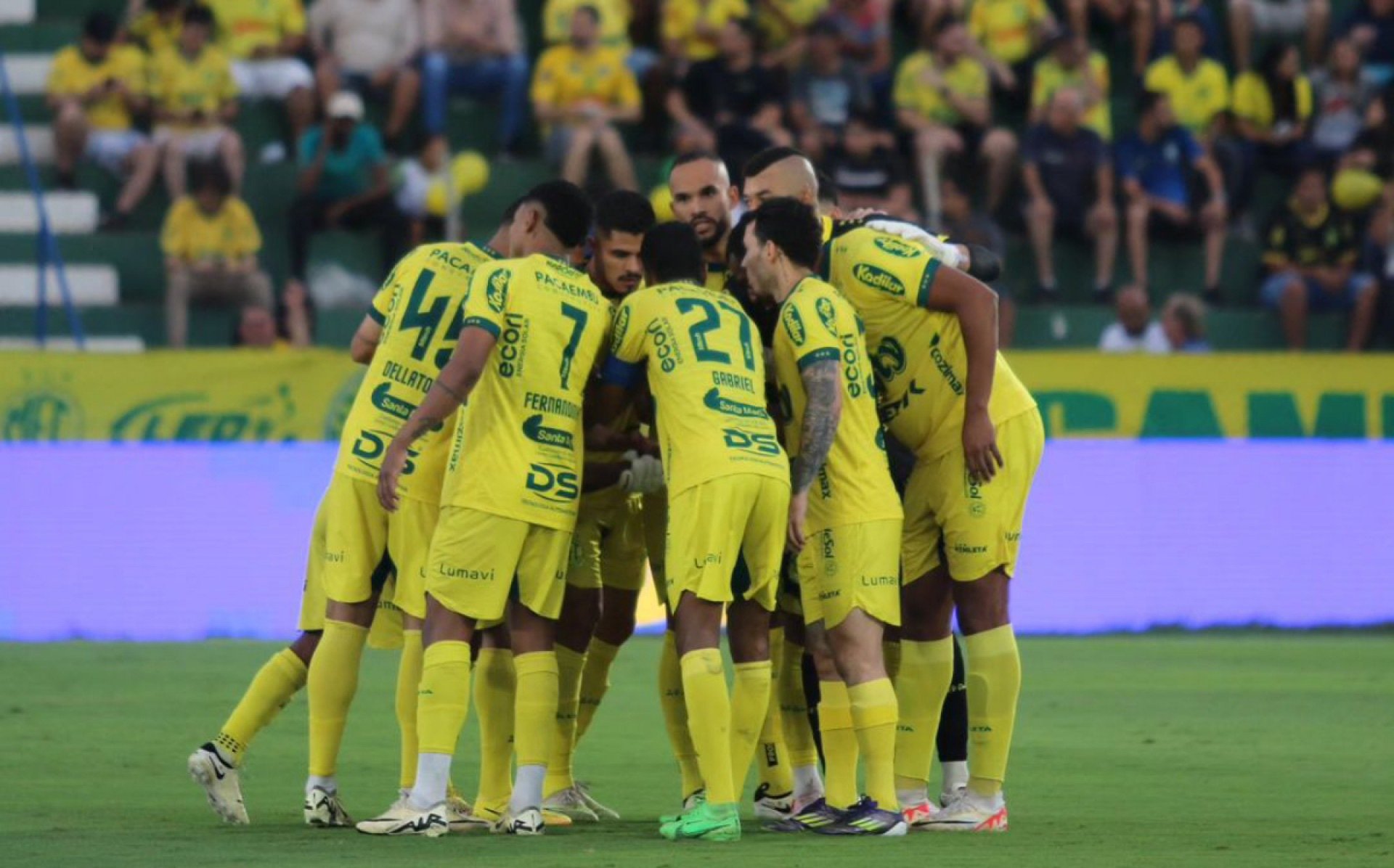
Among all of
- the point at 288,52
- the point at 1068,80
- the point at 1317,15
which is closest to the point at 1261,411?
the point at 1068,80

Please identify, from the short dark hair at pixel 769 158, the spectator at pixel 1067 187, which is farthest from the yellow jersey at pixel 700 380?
the spectator at pixel 1067 187

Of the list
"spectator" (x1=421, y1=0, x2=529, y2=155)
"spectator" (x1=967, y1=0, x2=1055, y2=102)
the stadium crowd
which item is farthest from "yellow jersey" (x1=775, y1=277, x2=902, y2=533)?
"spectator" (x1=967, y1=0, x2=1055, y2=102)

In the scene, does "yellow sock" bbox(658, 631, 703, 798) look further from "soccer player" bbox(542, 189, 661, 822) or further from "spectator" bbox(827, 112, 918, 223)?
"spectator" bbox(827, 112, 918, 223)

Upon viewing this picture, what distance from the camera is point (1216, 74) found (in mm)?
20297

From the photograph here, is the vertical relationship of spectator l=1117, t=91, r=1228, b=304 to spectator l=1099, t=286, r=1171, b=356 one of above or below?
above

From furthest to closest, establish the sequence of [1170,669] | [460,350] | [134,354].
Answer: [134,354]
[1170,669]
[460,350]

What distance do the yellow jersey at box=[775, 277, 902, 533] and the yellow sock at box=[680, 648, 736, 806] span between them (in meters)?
0.70

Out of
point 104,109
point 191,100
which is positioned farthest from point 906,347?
point 104,109

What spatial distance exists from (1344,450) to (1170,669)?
9.57ft

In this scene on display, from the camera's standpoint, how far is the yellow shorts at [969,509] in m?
8.00

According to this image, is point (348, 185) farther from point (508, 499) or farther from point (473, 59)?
point (508, 499)

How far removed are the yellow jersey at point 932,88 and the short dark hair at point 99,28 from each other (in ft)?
21.6

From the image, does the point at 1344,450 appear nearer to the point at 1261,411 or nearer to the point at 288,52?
the point at 1261,411

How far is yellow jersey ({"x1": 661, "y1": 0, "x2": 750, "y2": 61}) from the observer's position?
19594 mm
